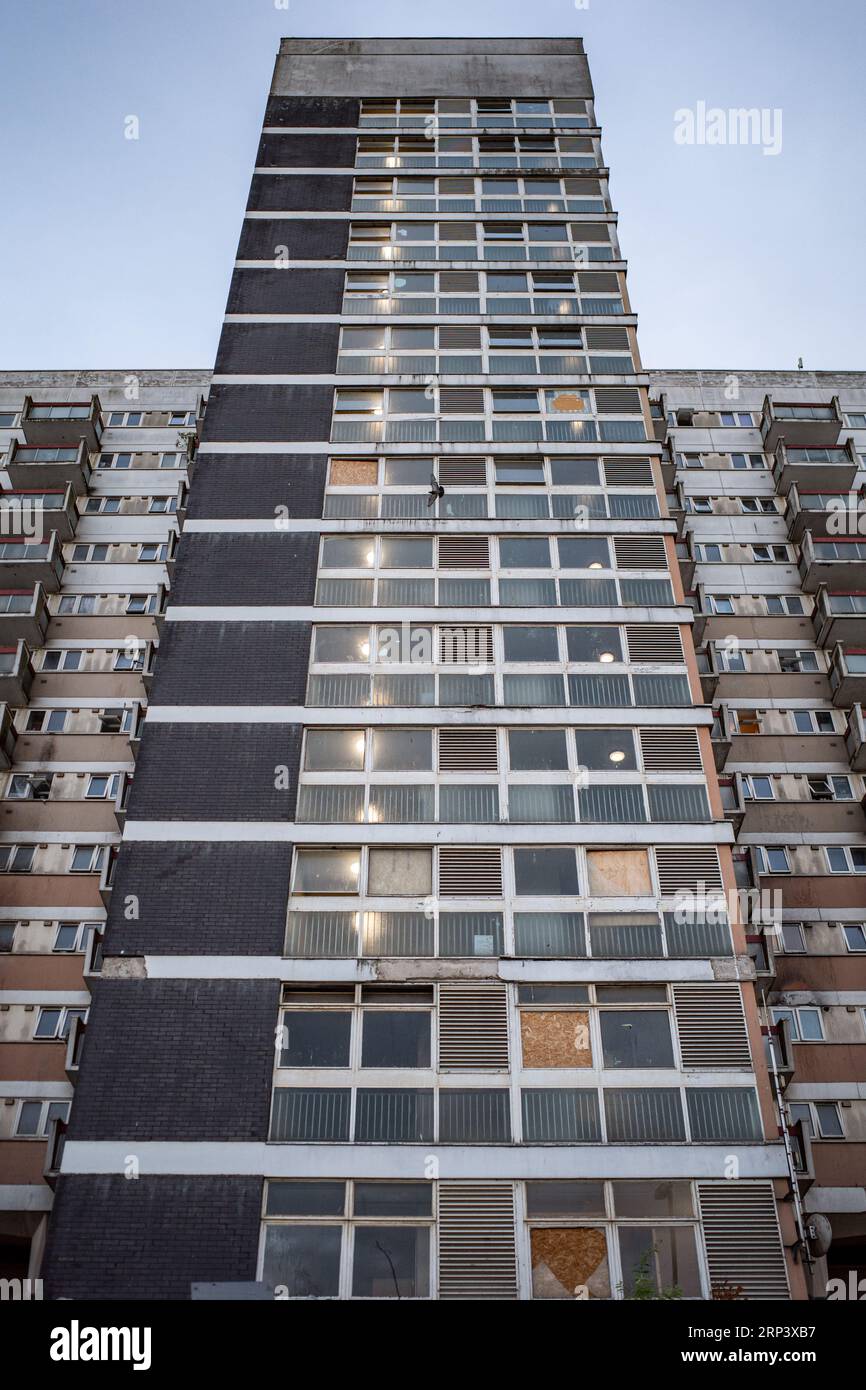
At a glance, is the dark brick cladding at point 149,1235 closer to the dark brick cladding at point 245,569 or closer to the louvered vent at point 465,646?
the louvered vent at point 465,646

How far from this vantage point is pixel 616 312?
32719 millimetres

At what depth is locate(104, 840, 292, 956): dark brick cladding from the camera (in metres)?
20.5

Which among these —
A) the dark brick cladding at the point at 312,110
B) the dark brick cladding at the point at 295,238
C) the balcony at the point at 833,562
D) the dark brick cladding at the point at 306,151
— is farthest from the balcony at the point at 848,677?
the dark brick cladding at the point at 312,110

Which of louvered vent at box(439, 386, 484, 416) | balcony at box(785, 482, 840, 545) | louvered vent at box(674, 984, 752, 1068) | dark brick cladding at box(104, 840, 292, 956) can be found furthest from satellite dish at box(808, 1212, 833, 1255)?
balcony at box(785, 482, 840, 545)

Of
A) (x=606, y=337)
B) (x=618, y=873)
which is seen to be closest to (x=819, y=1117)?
(x=618, y=873)

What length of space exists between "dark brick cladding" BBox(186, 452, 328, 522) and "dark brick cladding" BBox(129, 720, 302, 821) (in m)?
6.42

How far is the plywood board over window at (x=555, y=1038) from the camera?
63.5 feet

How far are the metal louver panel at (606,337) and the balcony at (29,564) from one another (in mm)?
17041

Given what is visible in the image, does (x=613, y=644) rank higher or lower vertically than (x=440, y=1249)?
higher

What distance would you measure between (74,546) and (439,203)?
16.2 m

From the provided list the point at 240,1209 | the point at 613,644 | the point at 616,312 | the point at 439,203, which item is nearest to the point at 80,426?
the point at 439,203

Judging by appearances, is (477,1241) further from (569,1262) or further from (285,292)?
(285,292)

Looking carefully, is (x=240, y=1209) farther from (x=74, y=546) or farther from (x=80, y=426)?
(x=80, y=426)
